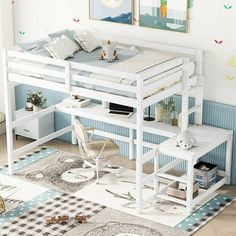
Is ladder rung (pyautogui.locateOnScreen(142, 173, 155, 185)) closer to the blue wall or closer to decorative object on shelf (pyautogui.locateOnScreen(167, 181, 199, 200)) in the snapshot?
decorative object on shelf (pyautogui.locateOnScreen(167, 181, 199, 200))

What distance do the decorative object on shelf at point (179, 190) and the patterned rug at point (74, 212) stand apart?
0.11m

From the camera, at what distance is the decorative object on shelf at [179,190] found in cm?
593

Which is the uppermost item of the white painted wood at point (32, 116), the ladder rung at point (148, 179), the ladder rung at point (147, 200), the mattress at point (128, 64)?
the mattress at point (128, 64)

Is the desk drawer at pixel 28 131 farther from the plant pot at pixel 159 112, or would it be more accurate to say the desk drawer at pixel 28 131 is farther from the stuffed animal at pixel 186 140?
the stuffed animal at pixel 186 140

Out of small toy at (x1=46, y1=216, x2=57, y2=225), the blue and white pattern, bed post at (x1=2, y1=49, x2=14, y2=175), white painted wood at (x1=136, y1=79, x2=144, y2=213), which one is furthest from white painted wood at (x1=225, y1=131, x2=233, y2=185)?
bed post at (x1=2, y1=49, x2=14, y2=175)

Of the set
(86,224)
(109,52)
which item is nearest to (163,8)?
(109,52)

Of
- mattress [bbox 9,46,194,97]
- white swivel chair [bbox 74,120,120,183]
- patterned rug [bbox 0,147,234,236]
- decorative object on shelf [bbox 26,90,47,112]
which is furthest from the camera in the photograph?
decorative object on shelf [bbox 26,90,47,112]

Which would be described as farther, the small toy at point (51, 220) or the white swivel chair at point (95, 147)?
the white swivel chair at point (95, 147)

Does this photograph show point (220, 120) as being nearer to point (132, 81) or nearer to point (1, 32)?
point (132, 81)

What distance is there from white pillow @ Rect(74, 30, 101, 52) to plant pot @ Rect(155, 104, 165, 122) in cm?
81

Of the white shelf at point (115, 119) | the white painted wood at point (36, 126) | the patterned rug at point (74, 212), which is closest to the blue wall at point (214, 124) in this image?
the white shelf at point (115, 119)

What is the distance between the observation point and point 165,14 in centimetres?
634

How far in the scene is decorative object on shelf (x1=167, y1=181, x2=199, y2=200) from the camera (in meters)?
5.93

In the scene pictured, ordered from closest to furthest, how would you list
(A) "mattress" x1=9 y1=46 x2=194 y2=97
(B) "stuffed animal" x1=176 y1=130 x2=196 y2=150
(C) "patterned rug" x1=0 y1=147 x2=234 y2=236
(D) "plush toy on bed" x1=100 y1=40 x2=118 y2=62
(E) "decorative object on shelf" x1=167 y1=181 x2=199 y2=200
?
(C) "patterned rug" x1=0 y1=147 x2=234 y2=236
(A) "mattress" x1=9 y1=46 x2=194 y2=97
(B) "stuffed animal" x1=176 y1=130 x2=196 y2=150
(E) "decorative object on shelf" x1=167 y1=181 x2=199 y2=200
(D) "plush toy on bed" x1=100 y1=40 x2=118 y2=62
